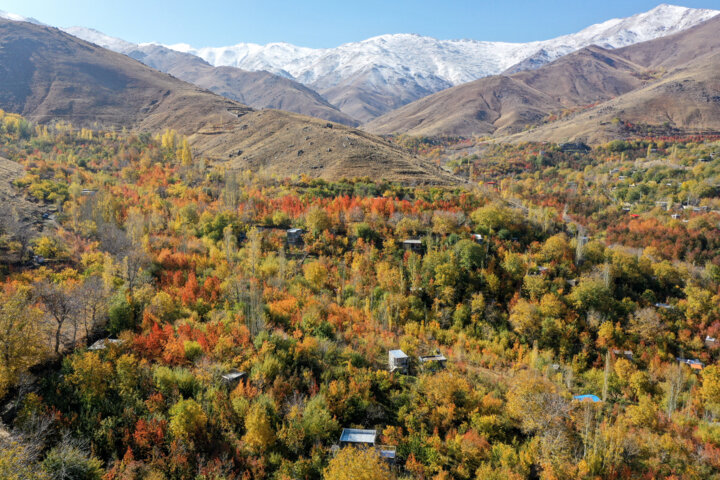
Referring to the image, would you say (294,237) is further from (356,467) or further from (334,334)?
(356,467)

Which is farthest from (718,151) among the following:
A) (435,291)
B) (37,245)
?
(37,245)

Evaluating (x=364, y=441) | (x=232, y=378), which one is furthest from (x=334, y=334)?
(x=364, y=441)

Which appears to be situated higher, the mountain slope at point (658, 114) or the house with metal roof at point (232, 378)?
the mountain slope at point (658, 114)

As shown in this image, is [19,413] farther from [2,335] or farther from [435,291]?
[435,291]

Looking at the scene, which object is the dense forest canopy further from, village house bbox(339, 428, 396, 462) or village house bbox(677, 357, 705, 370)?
village house bbox(339, 428, 396, 462)

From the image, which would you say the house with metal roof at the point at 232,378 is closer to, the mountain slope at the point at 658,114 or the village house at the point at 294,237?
the village house at the point at 294,237

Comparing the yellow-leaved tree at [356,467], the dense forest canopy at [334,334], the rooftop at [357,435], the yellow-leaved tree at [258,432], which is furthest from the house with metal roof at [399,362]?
the yellow-leaved tree at [258,432]
